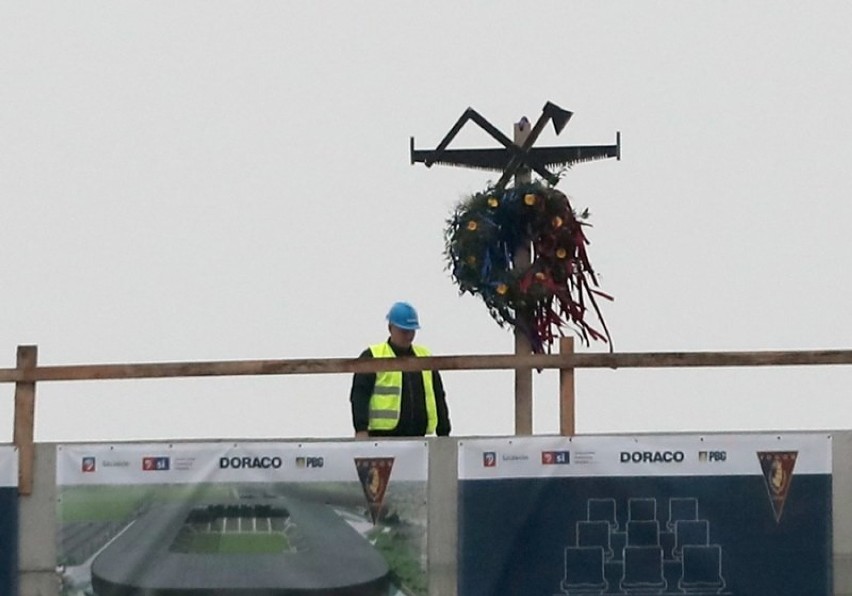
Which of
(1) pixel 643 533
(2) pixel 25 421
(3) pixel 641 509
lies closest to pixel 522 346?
(3) pixel 641 509

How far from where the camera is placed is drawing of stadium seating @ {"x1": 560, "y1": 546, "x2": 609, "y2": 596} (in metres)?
6.83

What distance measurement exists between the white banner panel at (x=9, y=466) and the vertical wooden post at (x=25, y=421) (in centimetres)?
2

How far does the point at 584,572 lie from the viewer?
6848mm

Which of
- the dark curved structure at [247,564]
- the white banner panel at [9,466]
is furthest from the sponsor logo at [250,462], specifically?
the white banner panel at [9,466]

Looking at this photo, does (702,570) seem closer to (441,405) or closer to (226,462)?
(441,405)

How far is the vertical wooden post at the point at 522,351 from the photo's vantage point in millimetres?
7070

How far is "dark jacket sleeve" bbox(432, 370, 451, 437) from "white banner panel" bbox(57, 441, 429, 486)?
28.6 inches

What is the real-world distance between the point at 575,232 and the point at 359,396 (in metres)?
1.60

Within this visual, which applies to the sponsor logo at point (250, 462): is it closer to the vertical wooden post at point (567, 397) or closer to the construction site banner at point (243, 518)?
the construction site banner at point (243, 518)

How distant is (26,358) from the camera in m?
6.98

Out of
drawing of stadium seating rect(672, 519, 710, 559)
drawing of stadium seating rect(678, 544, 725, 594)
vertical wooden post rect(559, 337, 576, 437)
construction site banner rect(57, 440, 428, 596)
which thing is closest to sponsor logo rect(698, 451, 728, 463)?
drawing of stadium seating rect(672, 519, 710, 559)

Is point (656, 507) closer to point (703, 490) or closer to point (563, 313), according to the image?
point (703, 490)

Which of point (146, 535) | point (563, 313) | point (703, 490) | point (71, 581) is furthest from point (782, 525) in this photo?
point (71, 581)

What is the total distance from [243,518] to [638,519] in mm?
2191
